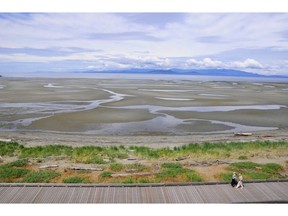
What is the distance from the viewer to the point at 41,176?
41.8 feet

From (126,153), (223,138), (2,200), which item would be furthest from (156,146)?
(2,200)

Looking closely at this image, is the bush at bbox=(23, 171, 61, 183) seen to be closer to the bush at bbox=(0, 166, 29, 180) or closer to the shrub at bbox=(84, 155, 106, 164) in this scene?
the bush at bbox=(0, 166, 29, 180)

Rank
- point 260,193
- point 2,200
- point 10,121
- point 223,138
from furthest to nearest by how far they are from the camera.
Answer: point 10,121 < point 223,138 < point 260,193 < point 2,200

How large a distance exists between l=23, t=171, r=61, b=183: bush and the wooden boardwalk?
1365 mm

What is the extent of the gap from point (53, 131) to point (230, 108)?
23834mm

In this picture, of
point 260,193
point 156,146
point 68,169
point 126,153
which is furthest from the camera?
point 156,146

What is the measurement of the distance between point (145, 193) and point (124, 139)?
12315 millimetres

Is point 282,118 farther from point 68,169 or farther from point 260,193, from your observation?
point 68,169

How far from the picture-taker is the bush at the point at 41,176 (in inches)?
488

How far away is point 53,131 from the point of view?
25062 mm

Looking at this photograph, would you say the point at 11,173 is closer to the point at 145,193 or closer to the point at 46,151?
the point at 46,151

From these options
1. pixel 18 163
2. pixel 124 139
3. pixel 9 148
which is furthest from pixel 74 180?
pixel 124 139

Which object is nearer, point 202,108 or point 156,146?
point 156,146
